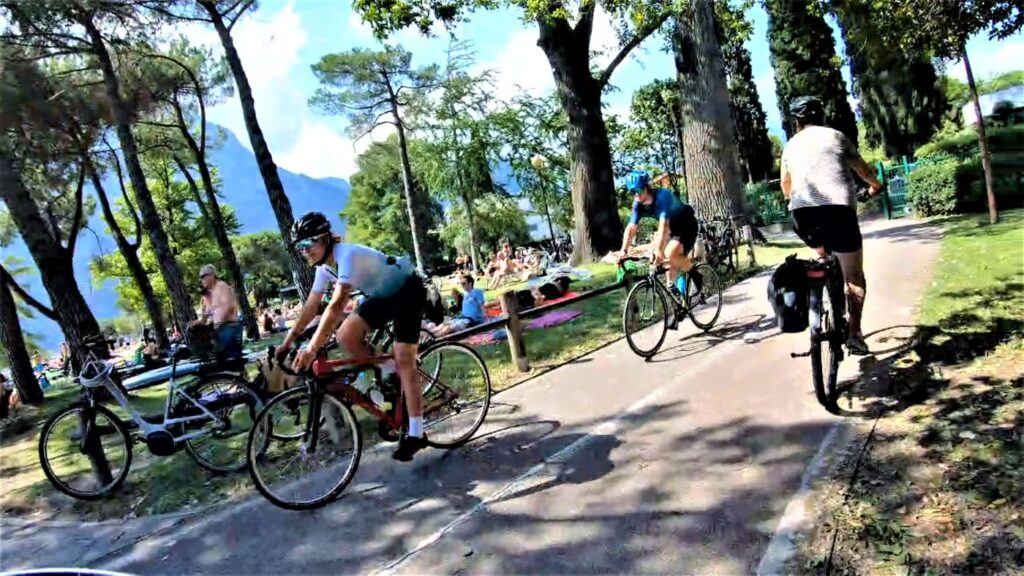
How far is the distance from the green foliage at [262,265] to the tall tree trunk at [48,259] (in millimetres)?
49382

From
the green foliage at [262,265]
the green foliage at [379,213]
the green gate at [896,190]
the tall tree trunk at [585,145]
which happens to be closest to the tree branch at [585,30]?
the tall tree trunk at [585,145]

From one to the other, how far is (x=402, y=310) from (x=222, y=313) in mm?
2646

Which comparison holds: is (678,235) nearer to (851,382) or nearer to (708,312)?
(708,312)

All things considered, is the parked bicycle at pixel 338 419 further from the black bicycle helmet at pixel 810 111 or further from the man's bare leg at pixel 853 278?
the black bicycle helmet at pixel 810 111

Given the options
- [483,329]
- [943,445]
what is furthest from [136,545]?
[943,445]

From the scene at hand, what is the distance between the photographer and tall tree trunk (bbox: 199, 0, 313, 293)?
43.1 ft

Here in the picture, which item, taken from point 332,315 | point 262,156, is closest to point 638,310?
point 332,315

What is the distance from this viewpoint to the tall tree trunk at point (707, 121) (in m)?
13.6

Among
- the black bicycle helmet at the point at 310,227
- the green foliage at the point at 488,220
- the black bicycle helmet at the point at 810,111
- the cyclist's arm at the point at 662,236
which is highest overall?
the green foliage at the point at 488,220

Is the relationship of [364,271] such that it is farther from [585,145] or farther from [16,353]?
[585,145]

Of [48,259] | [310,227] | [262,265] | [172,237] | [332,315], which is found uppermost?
[172,237]

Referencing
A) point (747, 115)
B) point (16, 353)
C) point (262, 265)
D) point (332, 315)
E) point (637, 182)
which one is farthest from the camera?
point (262, 265)

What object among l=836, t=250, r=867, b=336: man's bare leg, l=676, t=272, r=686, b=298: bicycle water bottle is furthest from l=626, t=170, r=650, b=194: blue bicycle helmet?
l=836, t=250, r=867, b=336: man's bare leg

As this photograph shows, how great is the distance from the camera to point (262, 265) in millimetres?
61000
